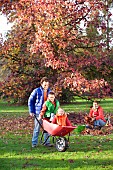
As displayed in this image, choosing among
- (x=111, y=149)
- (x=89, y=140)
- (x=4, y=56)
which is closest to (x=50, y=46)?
(x=4, y=56)

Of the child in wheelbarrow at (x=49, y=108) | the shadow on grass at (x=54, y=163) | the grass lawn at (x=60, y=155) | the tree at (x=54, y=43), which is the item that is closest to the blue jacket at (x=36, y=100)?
the child in wheelbarrow at (x=49, y=108)

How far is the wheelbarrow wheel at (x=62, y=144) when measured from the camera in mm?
10031

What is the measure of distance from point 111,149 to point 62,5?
26.0 ft

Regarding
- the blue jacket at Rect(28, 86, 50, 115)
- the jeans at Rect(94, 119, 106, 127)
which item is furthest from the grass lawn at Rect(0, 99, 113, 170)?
the jeans at Rect(94, 119, 106, 127)

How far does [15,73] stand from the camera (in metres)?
18.8

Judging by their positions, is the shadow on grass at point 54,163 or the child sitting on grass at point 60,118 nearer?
the shadow on grass at point 54,163

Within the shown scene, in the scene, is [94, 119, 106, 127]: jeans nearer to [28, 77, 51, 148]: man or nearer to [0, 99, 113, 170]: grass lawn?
[0, 99, 113, 170]: grass lawn

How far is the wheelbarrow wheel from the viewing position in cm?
1003

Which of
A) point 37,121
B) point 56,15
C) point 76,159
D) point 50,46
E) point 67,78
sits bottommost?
point 76,159

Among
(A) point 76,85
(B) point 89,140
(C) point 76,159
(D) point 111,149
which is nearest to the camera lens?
(C) point 76,159

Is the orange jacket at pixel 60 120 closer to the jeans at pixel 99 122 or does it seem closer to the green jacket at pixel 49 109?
the green jacket at pixel 49 109

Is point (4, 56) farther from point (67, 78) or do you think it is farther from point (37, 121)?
point (37, 121)

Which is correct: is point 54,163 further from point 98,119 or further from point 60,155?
point 98,119

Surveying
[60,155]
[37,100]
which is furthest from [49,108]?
[60,155]
